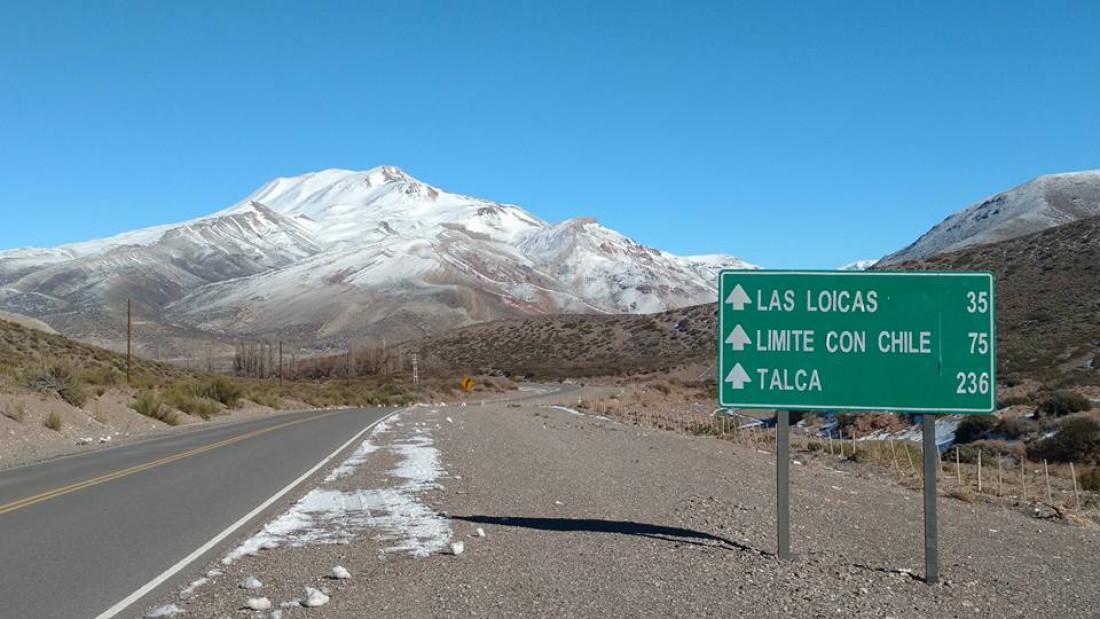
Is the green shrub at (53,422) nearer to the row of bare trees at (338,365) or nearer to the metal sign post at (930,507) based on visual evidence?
the metal sign post at (930,507)

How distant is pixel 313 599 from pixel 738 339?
4.98 m

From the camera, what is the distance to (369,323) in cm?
18462

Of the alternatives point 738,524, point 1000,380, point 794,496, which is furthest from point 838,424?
point 738,524

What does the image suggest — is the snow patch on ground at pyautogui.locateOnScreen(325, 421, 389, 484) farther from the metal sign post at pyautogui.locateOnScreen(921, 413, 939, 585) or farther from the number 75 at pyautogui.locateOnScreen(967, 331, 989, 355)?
the number 75 at pyautogui.locateOnScreen(967, 331, 989, 355)

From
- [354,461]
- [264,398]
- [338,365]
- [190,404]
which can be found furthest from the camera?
[338,365]

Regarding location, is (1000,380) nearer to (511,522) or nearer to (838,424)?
(838,424)

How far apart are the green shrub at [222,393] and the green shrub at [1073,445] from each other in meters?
38.4

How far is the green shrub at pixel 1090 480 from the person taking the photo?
20219 millimetres

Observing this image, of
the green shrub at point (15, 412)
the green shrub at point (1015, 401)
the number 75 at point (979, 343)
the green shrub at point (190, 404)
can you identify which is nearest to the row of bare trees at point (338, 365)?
the green shrub at point (190, 404)

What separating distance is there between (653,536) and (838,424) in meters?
30.5

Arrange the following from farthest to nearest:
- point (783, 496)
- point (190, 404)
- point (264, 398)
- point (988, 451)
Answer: point (264, 398) → point (190, 404) → point (988, 451) → point (783, 496)

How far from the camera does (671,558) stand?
9.74 meters

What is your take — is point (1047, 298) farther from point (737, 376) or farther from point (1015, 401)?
point (737, 376)

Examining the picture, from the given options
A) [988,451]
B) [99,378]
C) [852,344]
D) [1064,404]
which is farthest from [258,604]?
[99,378]
